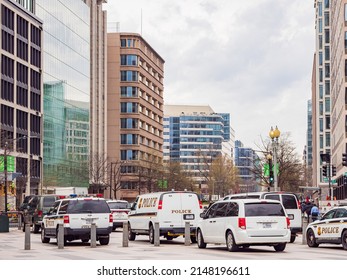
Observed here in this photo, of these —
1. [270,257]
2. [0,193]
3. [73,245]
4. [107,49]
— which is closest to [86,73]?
[107,49]

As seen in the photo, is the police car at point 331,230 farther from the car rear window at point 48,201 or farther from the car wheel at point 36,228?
the car wheel at point 36,228

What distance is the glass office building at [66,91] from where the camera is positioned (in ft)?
390

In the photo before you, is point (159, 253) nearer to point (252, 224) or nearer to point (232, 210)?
point (232, 210)

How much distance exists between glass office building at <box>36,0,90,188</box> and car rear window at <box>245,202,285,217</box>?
92.1 metres

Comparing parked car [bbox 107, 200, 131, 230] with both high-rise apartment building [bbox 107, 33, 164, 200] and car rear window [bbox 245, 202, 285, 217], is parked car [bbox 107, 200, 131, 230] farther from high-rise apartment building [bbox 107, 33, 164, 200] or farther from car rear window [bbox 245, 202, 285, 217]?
high-rise apartment building [bbox 107, 33, 164, 200]

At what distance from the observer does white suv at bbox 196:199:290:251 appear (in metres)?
25.7

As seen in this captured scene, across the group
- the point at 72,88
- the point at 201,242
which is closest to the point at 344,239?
the point at 201,242

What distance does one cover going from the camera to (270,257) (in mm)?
23344

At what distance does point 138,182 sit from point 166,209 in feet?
385

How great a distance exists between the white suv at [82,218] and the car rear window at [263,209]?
7.45 meters

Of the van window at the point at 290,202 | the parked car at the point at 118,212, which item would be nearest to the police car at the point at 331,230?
the van window at the point at 290,202

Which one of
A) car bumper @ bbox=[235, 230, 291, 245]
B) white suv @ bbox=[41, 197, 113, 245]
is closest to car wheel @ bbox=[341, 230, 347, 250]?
car bumper @ bbox=[235, 230, 291, 245]

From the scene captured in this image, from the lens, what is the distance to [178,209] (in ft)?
105
